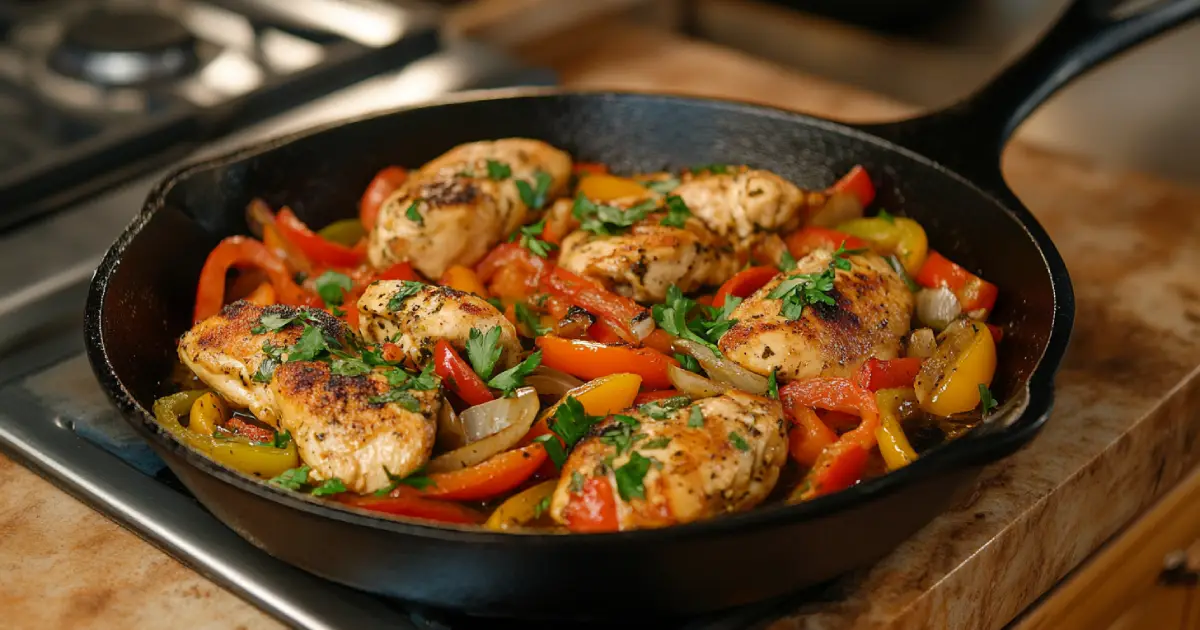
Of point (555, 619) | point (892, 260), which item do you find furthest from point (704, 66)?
point (555, 619)

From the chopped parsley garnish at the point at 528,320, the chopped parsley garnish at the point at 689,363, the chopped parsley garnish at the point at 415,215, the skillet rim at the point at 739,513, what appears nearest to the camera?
the skillet rim at the point at 739,513

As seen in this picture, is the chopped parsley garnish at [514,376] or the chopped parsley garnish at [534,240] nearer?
the chopped parsley garnish at [514,376]

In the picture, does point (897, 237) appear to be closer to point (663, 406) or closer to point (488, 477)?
point (663, 406)

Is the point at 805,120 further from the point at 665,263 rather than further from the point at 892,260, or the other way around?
the point at 665,263

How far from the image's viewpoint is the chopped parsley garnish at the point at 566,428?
171 cm

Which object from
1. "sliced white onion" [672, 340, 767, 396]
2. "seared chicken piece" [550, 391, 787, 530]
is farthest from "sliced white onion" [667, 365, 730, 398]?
"seared chicken piece" [550, 391, 787, 530]

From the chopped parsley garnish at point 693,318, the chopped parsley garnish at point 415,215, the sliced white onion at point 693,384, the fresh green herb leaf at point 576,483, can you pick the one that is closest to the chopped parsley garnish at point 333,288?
the chopped parsley garnish at point 415,215

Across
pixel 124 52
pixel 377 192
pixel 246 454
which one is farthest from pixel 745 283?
pixel 124 52

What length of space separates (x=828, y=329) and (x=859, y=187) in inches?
22.7

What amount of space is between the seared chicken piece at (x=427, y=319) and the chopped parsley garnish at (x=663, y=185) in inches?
22.3

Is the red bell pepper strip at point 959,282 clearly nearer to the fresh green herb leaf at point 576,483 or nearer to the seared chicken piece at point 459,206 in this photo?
the seared chicken piece at point 459,206

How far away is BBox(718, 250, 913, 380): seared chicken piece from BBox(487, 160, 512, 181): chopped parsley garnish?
1.92 ft

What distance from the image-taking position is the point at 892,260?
2195 mm

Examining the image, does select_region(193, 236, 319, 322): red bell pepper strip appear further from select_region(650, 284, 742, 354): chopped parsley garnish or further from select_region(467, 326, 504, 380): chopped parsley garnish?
select_region(650, 284, 742, 354): chopped parsley garnish
